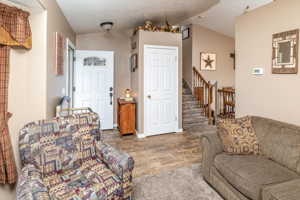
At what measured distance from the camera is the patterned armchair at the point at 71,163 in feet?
4.80

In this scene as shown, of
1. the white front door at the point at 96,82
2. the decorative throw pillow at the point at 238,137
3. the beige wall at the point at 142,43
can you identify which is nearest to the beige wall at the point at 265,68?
the decorative throw pillow at the point at 238,137

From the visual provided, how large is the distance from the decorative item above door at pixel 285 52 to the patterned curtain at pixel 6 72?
2.90m

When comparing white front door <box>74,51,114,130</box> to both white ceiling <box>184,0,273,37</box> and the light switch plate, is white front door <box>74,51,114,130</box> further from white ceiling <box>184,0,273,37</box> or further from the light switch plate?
the light switch plate

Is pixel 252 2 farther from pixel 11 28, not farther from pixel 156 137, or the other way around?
pixel 11 28

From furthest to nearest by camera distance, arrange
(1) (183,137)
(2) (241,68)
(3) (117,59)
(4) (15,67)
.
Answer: (3) (117,59) < (1) (183,137) < (2) (241,68) < (4) (15,67)

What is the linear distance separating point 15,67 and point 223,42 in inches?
243

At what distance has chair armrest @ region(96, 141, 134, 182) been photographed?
1662mm

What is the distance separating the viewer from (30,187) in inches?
51.3

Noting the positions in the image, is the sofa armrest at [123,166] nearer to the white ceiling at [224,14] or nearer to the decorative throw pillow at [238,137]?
the decorative throw pillow at [238,137]

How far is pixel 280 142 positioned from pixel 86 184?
193cm

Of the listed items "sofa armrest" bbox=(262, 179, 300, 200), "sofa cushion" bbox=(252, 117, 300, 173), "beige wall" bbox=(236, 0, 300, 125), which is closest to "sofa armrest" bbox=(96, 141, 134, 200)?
"sofa armrest" bbox=(262, 179, 300, 200)

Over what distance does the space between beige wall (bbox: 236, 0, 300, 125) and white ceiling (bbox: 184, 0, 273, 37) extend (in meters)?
1.82

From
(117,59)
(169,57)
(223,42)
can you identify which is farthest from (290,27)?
(223,42)

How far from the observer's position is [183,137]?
4.26m
